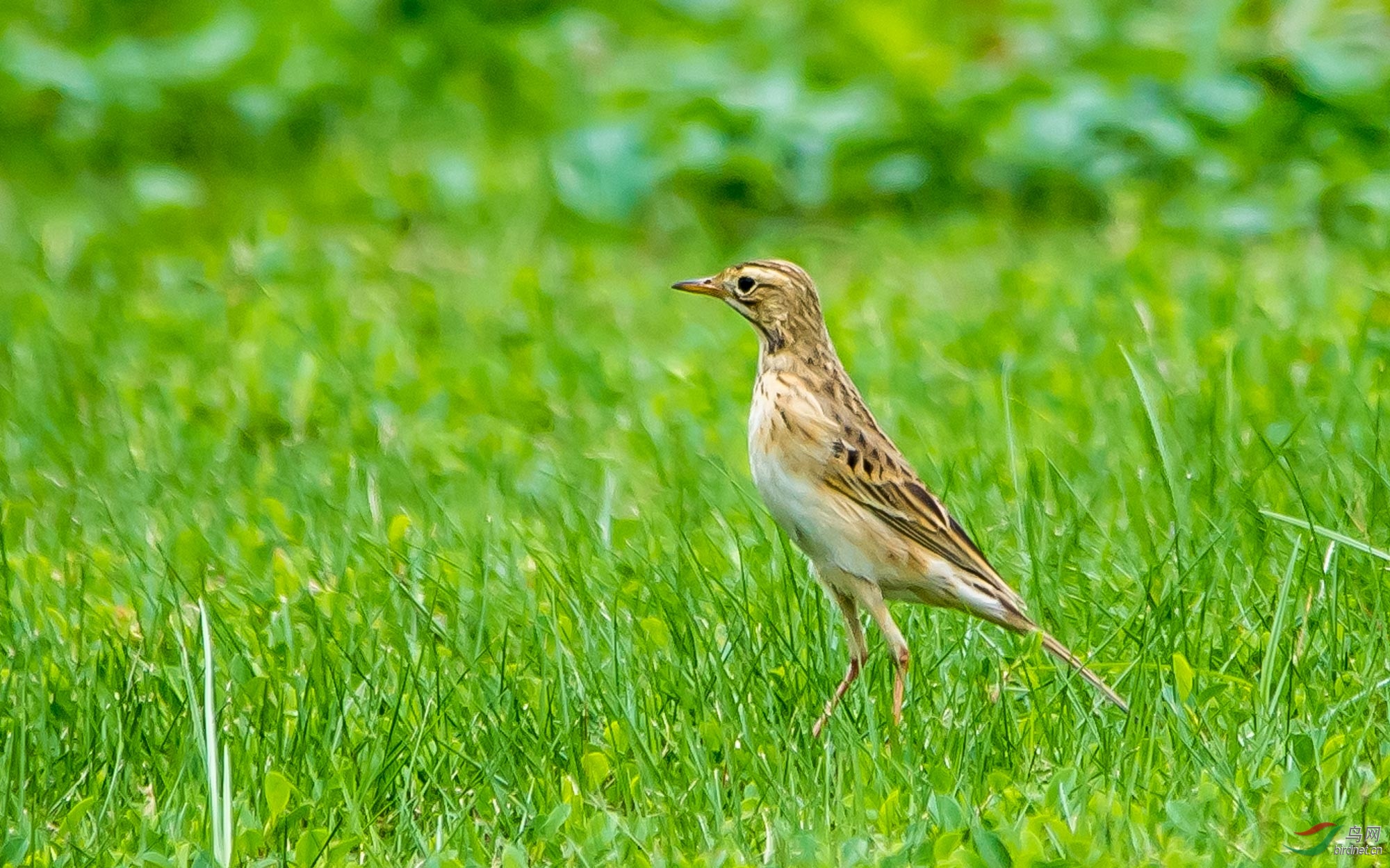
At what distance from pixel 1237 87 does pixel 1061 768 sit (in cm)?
735

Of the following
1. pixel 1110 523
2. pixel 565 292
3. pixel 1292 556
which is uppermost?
pixel 1292 556

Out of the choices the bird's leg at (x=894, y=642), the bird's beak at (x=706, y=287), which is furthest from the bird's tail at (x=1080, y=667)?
the bird's beak at (x=706, y=287)

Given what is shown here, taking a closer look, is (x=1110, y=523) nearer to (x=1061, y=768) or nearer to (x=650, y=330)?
(x=1061, y=768)

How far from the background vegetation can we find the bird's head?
730 millimetres

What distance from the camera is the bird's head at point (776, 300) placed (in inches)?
237

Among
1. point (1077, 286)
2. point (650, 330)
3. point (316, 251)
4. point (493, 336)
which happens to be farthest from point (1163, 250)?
point (316, 251)

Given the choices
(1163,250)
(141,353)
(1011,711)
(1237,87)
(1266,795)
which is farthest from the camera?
(1237,87)

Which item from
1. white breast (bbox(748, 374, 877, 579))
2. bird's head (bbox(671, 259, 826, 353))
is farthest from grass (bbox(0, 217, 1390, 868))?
bird's head (bbox(671, 259, 826, 353))

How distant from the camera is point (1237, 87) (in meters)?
11.0

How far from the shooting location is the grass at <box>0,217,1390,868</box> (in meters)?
4.62

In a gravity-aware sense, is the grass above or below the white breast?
below

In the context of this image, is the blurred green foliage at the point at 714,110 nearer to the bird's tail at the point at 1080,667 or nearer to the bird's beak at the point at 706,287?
the bird's beak at the point at 706,287

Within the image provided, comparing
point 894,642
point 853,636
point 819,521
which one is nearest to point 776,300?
point 819,521

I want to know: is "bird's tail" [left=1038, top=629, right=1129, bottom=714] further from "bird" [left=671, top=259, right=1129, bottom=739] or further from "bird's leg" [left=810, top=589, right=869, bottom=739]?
"bird's leg" [left=810, top=589, right=869, bottom=739]
